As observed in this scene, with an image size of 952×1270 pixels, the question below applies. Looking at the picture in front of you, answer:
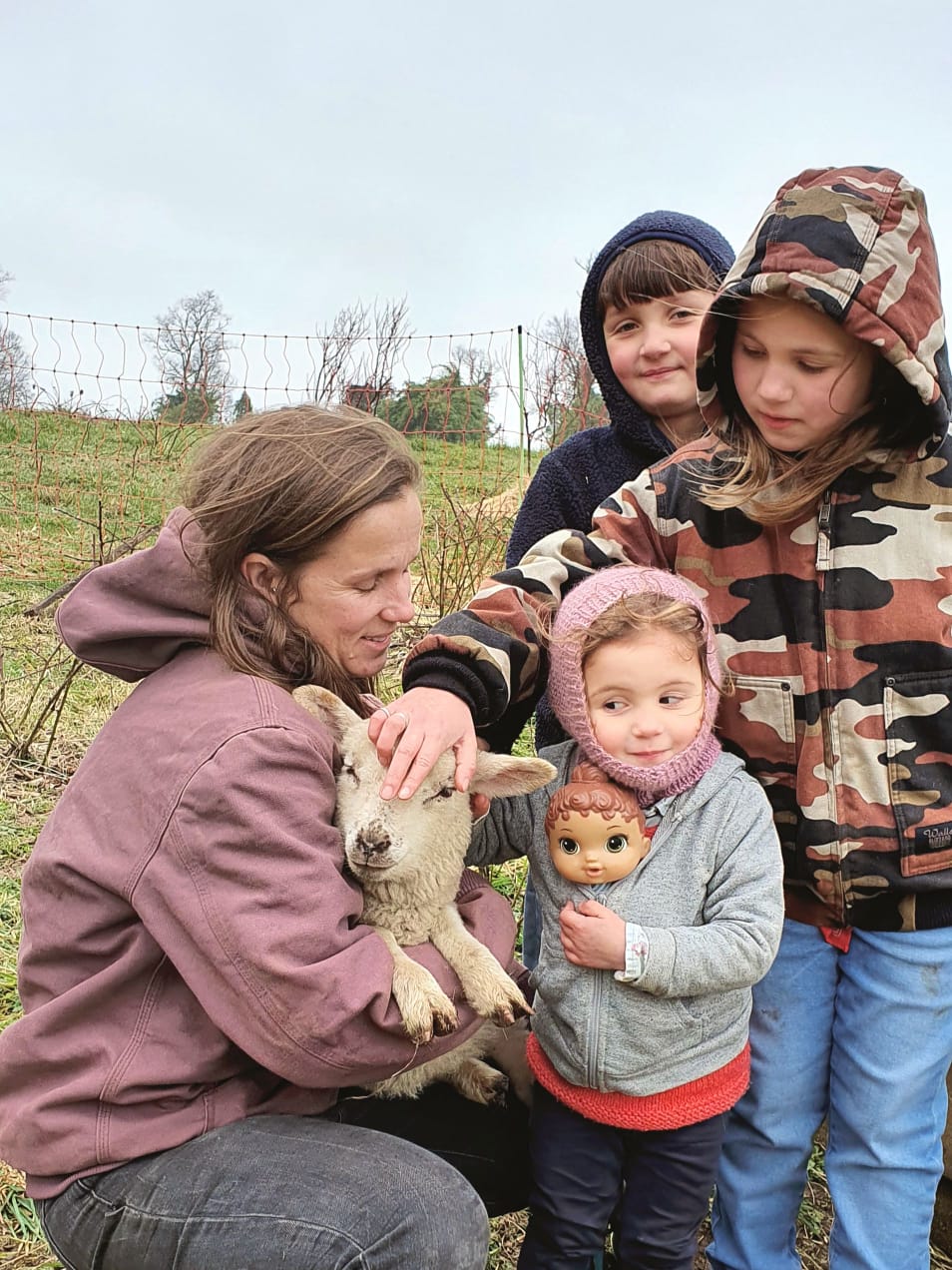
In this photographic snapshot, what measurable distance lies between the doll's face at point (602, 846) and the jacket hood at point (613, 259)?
1.28m

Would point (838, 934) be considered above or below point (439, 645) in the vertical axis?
below

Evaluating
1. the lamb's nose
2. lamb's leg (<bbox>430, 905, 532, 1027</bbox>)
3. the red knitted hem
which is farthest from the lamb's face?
the red knitted hem

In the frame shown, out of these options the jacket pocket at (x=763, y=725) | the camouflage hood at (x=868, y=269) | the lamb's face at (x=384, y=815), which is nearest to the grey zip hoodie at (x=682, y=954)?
the jacket pocket at (x=763, y=725)

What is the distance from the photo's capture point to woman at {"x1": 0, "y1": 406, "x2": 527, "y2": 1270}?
1803 mm

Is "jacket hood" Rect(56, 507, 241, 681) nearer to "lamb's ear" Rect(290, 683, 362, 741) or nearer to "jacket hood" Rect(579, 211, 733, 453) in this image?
"lamb's ear" Rect(290, 683, 362, 741)

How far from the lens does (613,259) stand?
2.99 m

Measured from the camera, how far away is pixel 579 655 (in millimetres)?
2182

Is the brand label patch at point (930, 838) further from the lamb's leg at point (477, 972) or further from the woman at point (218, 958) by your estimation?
the woman at point (218, 958)

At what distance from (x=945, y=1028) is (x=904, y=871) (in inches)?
16.1

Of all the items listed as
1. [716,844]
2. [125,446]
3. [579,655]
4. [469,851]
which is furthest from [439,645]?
[125,446]

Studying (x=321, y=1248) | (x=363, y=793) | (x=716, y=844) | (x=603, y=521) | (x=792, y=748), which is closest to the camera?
(x=321, y=1248)

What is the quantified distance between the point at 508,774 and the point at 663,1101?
74 cm

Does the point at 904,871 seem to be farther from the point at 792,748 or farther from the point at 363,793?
the point at 363,793

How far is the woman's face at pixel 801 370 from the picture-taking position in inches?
83.9
